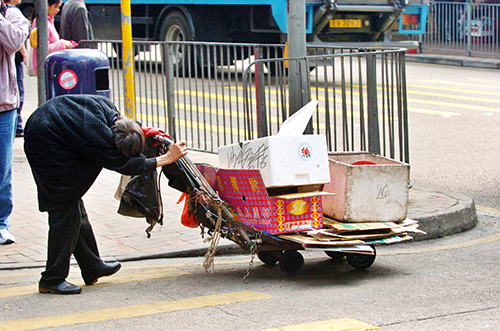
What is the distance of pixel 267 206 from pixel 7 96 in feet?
7.09

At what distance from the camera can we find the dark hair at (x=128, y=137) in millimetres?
4359

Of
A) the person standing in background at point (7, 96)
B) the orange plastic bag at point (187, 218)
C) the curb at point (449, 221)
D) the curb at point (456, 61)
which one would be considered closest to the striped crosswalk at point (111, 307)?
the orange plastic bag at point (187, 218)

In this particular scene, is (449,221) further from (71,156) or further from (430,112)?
(430,112)

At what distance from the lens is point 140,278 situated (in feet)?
16.3

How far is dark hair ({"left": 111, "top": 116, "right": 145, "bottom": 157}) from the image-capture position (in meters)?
4.36

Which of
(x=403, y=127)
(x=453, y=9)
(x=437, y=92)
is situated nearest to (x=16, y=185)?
(x=403, y=127)

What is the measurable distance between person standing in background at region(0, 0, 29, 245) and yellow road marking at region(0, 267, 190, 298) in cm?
102

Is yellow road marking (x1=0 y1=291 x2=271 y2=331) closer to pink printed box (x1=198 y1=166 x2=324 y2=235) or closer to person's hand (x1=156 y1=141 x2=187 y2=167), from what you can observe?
pink printed box (x1=198 y1=166 x2=324 y2=235)

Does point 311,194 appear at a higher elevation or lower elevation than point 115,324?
higher

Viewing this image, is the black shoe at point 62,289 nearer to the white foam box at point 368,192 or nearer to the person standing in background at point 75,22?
the white foam box at point 368,192

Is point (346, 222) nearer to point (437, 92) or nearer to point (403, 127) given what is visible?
point (403, 127)

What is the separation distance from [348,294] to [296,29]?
2.80 meters

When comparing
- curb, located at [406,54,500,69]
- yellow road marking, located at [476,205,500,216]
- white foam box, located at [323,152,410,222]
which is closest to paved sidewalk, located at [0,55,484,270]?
yellow road marking, located at [476,205,500,216]

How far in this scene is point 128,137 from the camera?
437 centimetres
